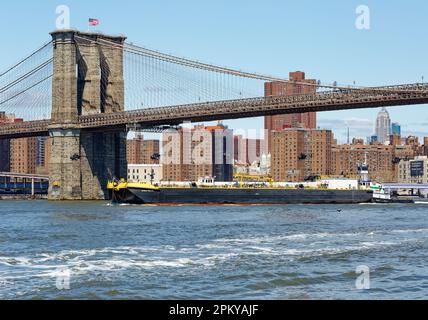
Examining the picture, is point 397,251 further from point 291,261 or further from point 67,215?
point 67,215

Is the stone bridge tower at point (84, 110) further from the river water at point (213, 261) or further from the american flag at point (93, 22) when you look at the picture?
the river water at point (213, 261)

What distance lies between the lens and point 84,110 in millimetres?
100812

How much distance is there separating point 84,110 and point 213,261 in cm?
7278

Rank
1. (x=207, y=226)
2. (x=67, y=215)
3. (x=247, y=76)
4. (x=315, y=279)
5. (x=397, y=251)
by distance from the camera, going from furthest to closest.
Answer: (x=247, y=76), (x=67, y=215), (x=207, y=226), (x=397, y=251), (x=315, y=279)

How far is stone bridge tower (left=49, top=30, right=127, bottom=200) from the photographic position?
9788cm

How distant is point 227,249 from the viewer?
34.4 m

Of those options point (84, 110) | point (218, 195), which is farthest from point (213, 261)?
point (84, 110)

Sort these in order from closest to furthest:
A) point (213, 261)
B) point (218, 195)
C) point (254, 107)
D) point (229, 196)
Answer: point (213, 261) → point (218, 195) → point (229, 196) → point (254, 107)

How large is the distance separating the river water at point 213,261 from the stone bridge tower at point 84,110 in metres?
48.1

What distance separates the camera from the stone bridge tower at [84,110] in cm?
9788

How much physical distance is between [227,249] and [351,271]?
7807mm

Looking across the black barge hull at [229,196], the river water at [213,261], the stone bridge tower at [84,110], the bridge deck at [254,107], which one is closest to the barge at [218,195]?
the black barge hull at [229,196]

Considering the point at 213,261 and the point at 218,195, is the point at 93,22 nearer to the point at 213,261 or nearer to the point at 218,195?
the point at 218,195
